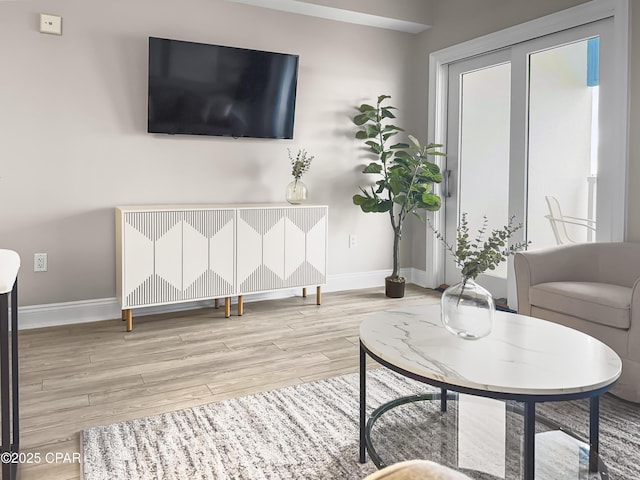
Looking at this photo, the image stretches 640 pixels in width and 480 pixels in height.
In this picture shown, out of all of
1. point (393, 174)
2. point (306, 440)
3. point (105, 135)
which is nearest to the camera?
point (306, 440)

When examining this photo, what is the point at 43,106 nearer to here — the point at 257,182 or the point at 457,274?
the point at 257,182

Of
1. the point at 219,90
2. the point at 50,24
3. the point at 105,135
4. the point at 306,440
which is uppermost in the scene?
the point at 50,24

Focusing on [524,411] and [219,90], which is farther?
[219,90]

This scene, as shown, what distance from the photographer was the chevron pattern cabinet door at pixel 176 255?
130 inches

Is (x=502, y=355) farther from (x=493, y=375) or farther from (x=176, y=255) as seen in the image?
(x=176, y=255)

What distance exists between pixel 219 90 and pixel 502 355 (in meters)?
2.96

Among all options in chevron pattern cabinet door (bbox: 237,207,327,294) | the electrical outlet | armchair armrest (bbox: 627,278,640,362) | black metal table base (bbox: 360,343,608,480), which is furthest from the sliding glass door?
the electrical outlet

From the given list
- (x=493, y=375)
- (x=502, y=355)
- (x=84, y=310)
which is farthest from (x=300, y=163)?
(x=493, y=375)

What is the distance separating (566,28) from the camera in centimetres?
345

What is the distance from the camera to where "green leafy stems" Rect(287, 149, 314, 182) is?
13.4 ft

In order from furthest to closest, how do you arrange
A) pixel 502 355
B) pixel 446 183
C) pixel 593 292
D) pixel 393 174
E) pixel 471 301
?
1. pixel 446 183
2. pixel 393 174
3. pixel 593 292
4. pixel 471 301
5. pixel 502 355

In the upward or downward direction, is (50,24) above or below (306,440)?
above

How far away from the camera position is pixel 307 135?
4332mm

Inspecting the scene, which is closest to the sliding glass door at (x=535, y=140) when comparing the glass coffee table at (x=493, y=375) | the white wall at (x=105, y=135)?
the white wall at (x=105, y=135)
